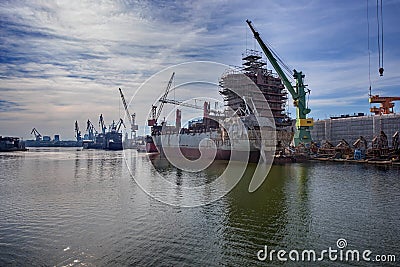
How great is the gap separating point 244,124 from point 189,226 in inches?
1415

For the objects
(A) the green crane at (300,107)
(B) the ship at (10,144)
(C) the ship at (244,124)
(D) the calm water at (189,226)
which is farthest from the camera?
(B) the ship at (10,144)

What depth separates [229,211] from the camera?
599 inches

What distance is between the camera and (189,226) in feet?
41.8

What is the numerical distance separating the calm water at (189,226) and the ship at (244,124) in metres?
24.8

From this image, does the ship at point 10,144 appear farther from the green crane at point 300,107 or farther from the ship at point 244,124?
the green crane at point 300,107

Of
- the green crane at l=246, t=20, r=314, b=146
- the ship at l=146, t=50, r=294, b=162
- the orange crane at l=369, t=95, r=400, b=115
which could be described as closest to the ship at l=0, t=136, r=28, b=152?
the ship at l=146, t=50, r=294, b=162

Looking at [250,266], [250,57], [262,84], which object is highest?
[250,57]

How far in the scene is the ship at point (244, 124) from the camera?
45844mm

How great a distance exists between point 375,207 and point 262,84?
45702 mm

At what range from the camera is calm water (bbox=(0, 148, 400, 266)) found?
9648 mm

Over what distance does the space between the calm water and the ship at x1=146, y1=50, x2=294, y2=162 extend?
2483 cm

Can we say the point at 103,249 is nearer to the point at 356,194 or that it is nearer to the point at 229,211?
the point at 229,211

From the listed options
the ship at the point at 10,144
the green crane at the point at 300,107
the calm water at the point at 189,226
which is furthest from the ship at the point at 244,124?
the ship at the point at 10,144

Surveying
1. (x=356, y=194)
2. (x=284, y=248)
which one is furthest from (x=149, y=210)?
(x=356, y=194)
